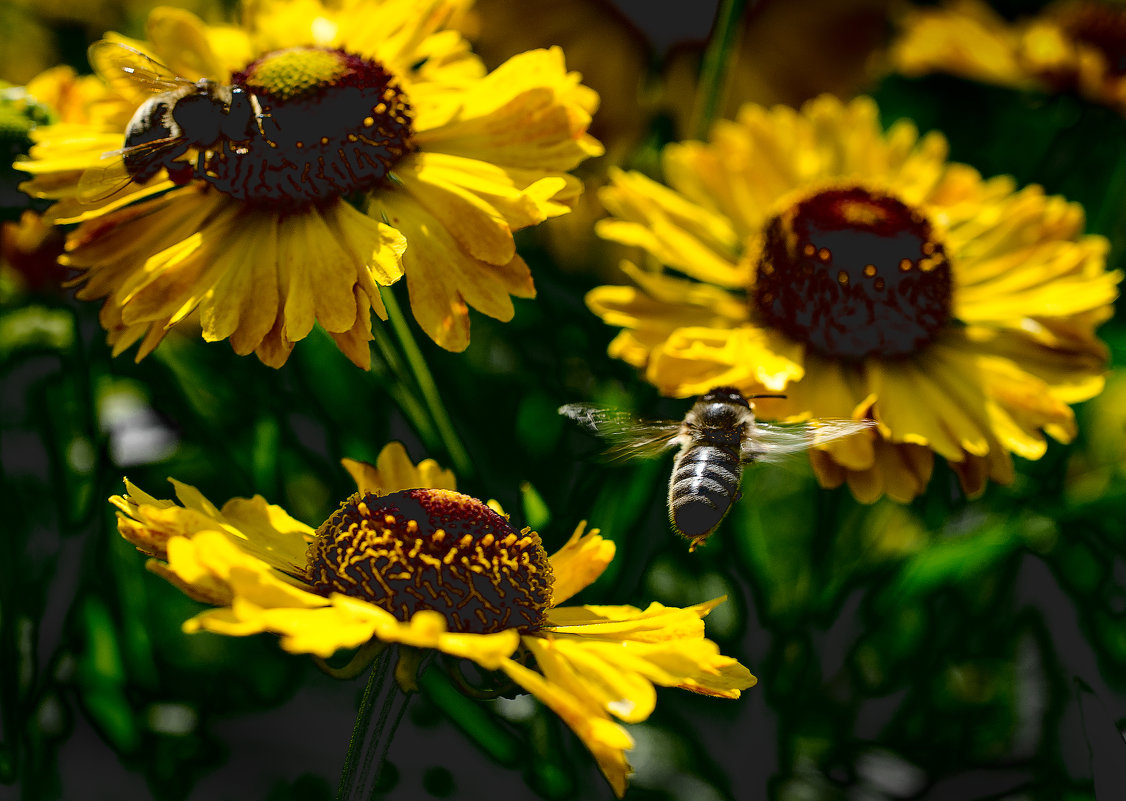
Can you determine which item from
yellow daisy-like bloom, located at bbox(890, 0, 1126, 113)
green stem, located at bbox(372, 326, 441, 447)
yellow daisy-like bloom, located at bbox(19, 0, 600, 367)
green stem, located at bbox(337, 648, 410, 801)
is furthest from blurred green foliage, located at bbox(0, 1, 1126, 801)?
yellow daisy-like bloom, located at bbox(890, 0, 1126, 113)

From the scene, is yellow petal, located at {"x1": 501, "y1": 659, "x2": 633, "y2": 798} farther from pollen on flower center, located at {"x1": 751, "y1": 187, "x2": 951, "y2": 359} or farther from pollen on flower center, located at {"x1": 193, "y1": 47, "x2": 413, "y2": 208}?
pollen on flower center, located at {"x1": 751, "y1": 187, "x2": 951, "y2": 359}

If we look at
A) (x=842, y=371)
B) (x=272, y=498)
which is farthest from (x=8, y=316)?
(x=842, y=371)

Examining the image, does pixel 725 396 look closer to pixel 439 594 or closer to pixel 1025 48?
pixel 439 594

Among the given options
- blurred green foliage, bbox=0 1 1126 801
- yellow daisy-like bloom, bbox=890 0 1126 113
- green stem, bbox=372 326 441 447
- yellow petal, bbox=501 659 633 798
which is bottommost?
blurred green foliage, bbox=0 1 1126 801

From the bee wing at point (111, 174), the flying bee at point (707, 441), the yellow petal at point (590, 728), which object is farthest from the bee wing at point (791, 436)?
the bee wing at point (111, 174)

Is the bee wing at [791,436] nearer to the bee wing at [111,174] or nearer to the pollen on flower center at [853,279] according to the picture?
the pollen on flower center at [853,279]

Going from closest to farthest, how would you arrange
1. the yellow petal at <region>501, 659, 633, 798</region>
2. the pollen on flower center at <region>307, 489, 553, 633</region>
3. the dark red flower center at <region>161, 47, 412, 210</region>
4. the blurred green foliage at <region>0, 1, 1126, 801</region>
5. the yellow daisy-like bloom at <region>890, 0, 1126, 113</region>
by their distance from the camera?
the yellow petal at <region>501, 659, 633, 798</region>
the pollen on flower center at <region>307, 489, 553, 633</region>
the dark red flower center at <region>161, 47, 412, 210</region>
the blurred green foliage at <region>0, 1, 1126, 801</region>
the yellow daisy-like bloom at <region>890, 0, 1126, 113</region>

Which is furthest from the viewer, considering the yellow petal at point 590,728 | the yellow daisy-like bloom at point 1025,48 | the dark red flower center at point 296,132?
the yellow daisy-like bloom at point 1025,48
